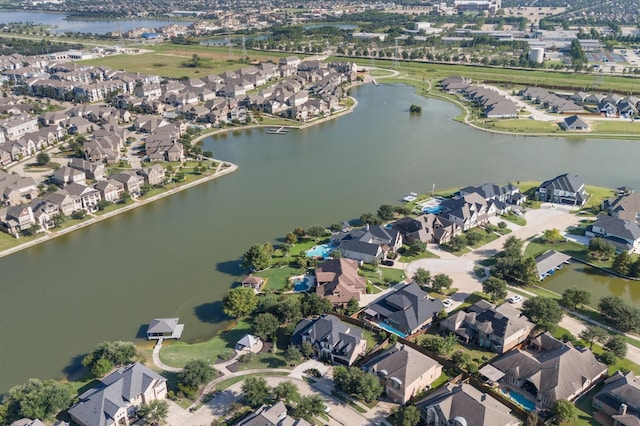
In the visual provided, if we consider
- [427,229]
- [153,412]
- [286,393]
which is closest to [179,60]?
[427,229]

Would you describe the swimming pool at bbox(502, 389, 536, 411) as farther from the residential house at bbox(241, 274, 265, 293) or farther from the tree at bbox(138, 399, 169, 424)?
the tree at bbox(138, 399, 169, 424)

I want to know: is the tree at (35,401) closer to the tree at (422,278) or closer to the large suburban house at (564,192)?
the tree at (422,278)

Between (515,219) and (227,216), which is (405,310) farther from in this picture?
(227,216)

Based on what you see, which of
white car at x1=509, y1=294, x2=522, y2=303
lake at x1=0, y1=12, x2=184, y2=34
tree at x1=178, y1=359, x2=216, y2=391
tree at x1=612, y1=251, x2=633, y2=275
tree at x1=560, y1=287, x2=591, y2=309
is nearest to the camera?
tree at x1=178, y1=359, x2=216, y2=391

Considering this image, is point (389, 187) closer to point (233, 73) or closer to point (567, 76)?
point (233, 73)

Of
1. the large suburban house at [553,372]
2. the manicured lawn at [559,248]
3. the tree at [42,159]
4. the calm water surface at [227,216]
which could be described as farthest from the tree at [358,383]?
the tree at [42,159]

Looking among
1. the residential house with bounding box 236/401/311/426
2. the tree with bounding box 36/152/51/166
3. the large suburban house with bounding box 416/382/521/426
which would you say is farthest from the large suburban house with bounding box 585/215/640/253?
the tree with bounding box 36/152/51/166

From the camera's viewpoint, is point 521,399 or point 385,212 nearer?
point 521,399
